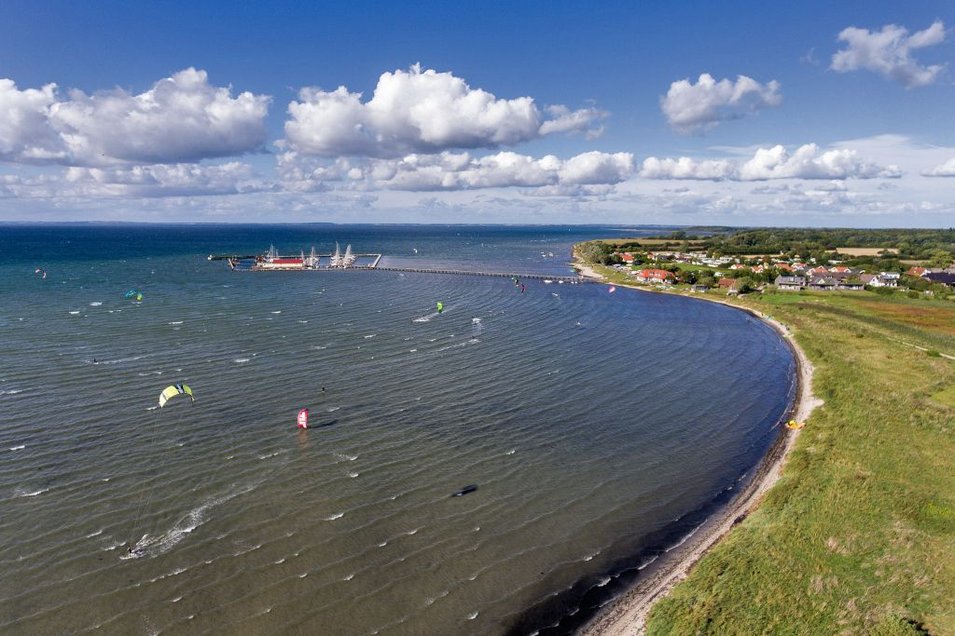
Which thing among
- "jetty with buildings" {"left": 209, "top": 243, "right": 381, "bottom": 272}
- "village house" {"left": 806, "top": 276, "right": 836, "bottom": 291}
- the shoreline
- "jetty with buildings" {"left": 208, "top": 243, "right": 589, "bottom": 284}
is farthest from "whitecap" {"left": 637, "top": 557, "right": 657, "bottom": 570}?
"jetty with buildings" {"left": 209, "top": 243, "right": 381, "bottom": 272}

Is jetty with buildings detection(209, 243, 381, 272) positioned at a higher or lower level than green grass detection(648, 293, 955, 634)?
higher

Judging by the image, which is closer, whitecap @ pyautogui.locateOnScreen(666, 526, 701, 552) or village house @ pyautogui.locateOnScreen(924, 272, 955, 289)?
whitecap @ pyautogui.locateOnScreen(666, 526, 701, 552)

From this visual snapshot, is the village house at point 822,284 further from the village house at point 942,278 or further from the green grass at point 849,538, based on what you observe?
the green grass at point 849,538

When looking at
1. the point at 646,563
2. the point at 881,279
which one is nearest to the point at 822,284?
the point at 881,279

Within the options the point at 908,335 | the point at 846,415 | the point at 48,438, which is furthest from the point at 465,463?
the point at 908,335

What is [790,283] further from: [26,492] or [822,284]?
[26,492]

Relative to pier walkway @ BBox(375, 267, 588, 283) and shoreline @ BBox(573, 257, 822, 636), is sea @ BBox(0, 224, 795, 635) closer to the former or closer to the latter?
shoreline @ BBox(573, 257, 822, 636)
